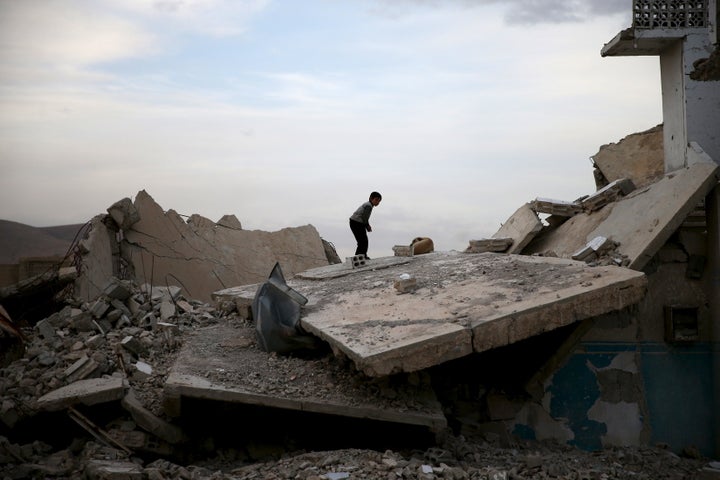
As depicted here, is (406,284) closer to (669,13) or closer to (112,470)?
(112,470)

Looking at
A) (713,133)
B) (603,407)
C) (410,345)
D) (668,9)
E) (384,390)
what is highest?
(668,9)

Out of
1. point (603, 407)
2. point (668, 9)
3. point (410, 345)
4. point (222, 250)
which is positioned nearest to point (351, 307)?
point (410, 345)

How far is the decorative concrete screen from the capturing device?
35.2 feet

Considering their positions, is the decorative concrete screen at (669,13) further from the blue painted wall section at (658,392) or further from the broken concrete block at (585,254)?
the blue painted wall section at (658,392)

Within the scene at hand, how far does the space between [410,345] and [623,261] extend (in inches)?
136

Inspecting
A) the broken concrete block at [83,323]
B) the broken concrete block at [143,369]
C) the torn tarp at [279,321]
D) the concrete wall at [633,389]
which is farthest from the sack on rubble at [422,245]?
the broken concrete block at [143,369]

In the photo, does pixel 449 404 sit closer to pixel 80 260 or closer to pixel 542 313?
pixel 542 313

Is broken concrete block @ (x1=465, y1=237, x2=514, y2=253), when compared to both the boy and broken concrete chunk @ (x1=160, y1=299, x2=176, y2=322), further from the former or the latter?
broken concrete chunk @ (x1=160, y1=299, x2=176, y2=322)

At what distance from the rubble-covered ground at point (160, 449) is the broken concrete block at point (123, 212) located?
13.7 ft

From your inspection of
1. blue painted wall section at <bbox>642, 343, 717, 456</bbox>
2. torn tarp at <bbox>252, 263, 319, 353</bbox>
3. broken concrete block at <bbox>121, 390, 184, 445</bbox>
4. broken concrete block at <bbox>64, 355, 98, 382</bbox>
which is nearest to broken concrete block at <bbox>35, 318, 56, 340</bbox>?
broken concrete block at <bbox>64, 355, 98, 382</bbox>

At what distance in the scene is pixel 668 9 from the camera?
10.8 meters

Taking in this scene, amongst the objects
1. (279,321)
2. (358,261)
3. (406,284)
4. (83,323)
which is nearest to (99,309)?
(83,323)

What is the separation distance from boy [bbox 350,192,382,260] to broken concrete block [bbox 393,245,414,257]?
0.51 meters

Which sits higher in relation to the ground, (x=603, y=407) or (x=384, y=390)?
(x=384, y=390)
